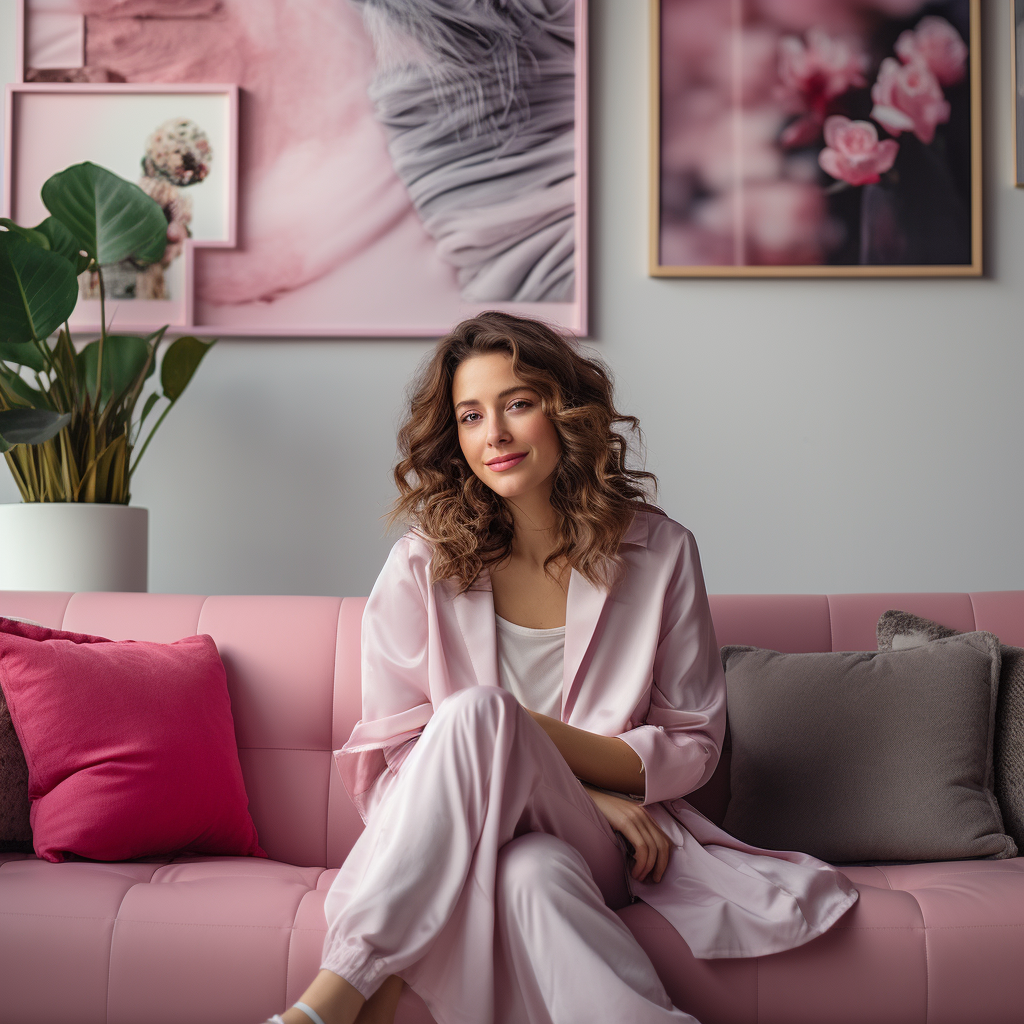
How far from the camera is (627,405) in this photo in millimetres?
2436

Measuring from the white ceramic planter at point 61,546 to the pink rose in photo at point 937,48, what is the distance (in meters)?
2.08

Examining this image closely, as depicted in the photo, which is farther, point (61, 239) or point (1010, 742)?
point (61, 239)

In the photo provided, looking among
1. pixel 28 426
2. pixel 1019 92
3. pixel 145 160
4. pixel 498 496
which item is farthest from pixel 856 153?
pixel 28 426

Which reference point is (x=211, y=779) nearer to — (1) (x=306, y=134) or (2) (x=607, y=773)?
(2) (x=607, y=773)

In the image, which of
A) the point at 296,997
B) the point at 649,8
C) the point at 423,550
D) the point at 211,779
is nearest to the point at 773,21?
the point at 649,8

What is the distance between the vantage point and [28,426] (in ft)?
6.40

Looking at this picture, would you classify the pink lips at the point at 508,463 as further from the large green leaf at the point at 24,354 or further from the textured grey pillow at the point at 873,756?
the large green leaf at the point at 24,354

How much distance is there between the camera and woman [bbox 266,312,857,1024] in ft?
3.95

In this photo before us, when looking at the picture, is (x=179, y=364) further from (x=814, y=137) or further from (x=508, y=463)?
(x=814, y=137)

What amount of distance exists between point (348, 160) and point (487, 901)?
1.80m

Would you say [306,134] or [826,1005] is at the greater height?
[306,134]

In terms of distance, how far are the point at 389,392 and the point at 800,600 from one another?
107 centimetres

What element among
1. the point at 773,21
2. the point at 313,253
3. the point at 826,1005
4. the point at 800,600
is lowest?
the point at 826,1005

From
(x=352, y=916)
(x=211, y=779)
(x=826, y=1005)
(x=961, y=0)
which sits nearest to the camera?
(x=352, y=916)
